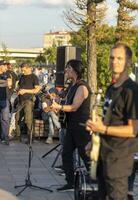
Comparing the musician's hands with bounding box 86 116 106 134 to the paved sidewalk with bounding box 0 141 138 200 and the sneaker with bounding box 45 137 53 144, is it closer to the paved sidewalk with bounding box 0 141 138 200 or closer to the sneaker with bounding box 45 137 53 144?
the paved sidewalk with bounding box 0 141 138 200

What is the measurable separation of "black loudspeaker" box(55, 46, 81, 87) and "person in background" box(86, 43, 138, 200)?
7490 mm

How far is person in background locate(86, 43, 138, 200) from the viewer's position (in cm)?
429

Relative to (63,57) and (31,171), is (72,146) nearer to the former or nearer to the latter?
(31,171)

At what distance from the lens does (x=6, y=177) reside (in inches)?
347

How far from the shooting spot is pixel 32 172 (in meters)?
9.32

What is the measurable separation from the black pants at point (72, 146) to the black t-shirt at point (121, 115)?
2.75m

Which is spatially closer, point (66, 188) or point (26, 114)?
point (66, 188)

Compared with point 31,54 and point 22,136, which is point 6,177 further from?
point 31,54

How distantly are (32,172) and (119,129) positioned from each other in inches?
206

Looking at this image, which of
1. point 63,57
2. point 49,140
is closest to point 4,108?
point 49,140

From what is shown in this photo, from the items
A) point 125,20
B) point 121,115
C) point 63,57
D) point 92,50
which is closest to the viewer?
point 121,115

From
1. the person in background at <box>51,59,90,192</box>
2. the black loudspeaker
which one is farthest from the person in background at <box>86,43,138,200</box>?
the black loudspeaker

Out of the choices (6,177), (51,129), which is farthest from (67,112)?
(51,129)

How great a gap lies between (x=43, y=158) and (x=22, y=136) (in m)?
3.29
